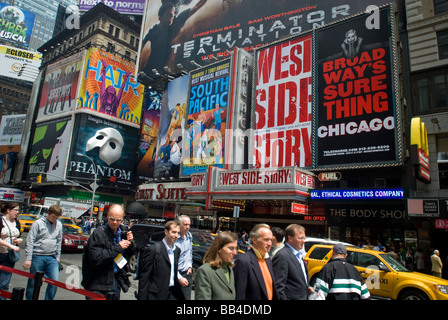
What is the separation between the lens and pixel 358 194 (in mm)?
19297

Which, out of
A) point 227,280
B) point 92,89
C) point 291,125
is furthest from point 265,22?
point 227,280

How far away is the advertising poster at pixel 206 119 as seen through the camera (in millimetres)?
29312

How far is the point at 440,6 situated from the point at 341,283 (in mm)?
23834

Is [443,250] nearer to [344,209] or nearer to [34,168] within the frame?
[344,209]

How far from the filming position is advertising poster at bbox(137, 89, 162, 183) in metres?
50.4

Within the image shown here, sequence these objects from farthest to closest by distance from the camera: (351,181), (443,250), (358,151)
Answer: (351,181) < (358,151) < (443,250)

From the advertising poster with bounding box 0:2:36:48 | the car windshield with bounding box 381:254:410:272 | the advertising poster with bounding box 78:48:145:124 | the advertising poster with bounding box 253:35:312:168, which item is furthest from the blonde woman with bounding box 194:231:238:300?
the advertising poster with bounding box 0:2:36:48

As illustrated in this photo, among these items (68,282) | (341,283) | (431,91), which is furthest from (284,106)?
(341,283)

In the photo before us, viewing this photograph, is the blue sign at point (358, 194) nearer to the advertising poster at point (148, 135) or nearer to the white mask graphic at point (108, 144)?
the advertising poster at point (148, 135)

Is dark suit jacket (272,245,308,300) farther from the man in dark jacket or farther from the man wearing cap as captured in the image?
the man in dark jacket

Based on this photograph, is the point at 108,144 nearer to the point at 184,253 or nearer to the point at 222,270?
the point at 184,253

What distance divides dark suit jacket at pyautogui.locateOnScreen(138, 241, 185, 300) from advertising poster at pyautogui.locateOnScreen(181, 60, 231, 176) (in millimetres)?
23479

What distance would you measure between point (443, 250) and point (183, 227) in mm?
18452

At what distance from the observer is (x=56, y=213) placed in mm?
6387
